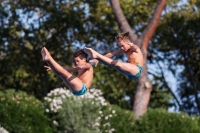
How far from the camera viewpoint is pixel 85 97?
1975 cm

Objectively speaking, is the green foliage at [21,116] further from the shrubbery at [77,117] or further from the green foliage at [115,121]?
the green foliage at [115,121]

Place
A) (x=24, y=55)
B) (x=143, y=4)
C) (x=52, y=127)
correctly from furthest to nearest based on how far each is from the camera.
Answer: (x=24, y=55) → (x=143, y=4) → (x=52, y=127)

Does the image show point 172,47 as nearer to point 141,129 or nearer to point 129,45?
point 141,129

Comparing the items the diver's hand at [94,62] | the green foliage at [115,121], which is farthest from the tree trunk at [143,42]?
the diver's hand at [94,62]

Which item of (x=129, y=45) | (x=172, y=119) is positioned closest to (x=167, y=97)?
(x=172, y=119)

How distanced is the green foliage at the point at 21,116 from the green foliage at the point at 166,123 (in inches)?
132

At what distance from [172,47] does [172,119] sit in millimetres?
12726

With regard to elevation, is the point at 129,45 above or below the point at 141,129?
below

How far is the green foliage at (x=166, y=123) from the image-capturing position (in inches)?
765

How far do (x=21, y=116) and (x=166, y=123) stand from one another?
16.4 feet

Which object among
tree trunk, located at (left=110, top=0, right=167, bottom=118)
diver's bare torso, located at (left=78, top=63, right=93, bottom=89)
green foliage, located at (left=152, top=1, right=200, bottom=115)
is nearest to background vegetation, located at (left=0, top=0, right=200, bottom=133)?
green foliage, located at (left=152, top=1, right=200, bottom=115)

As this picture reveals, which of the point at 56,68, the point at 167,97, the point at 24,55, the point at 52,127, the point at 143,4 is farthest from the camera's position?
the point at 167,97


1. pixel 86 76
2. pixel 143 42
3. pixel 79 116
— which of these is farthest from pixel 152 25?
pixel 86 76

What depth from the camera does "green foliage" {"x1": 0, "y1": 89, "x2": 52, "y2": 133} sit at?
61.5ft
